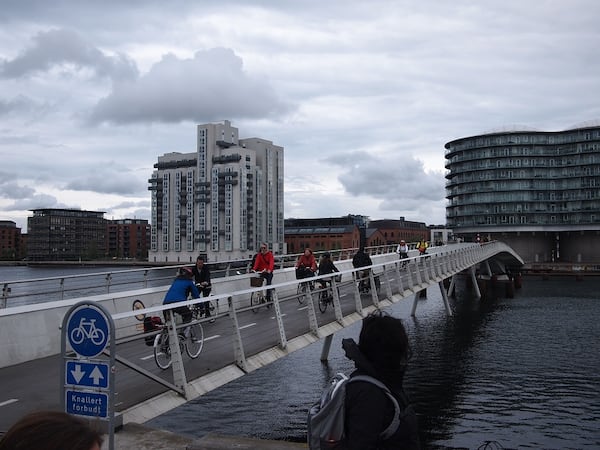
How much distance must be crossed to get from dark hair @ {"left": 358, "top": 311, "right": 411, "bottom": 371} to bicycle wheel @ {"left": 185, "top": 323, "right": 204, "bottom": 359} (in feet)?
22.6

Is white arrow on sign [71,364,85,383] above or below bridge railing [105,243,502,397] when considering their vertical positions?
above

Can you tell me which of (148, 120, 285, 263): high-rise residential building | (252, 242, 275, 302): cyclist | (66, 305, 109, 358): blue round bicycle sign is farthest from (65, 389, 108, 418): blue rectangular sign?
(148, 120, 285, 263): high-rise residential building

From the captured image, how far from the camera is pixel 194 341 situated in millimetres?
10016

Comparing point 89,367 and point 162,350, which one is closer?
point 89,367

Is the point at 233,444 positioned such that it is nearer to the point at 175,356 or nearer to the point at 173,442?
the point at 173,442

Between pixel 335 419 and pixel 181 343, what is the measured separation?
22.4 feet

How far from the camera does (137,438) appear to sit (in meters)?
6.91

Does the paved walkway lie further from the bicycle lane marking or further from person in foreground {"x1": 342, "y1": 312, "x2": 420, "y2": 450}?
person in foreground {"x1": 342, "y1": 312, "x2": 420, "y2": 450}

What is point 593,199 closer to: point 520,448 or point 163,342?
point 520,448

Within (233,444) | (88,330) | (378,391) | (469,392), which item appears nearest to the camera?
(378,391)

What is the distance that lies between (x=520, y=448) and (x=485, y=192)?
354 feet

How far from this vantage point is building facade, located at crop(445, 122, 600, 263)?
114250 mm

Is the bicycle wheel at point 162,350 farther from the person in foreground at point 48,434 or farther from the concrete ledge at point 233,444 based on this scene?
the person in foreground at point 48,434

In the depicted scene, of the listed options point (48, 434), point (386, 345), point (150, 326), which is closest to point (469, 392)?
point (150, 326)
